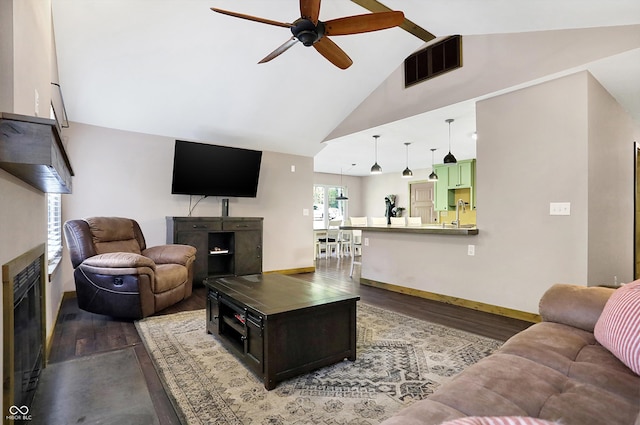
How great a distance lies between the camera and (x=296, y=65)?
3.94m

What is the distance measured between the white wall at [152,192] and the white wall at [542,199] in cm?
281

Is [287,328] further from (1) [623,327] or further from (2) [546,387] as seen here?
(1) [623,327]

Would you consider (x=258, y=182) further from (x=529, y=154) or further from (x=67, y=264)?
(x=529, y=154)

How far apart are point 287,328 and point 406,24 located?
3390 millimetres

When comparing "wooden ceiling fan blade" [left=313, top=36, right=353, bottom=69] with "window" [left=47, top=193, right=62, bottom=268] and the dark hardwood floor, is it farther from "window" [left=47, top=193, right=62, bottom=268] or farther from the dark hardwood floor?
"window" [left=47, top=193, right=62, bottom=268]

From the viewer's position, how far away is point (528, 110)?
10.8 feet

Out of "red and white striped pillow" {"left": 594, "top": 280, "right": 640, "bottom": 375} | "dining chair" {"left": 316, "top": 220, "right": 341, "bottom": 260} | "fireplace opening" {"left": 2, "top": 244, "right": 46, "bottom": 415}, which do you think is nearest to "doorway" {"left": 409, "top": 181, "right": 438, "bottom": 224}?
"dining chair" {"left": 316, "top": 220, "right": 341, "bottom": 260}

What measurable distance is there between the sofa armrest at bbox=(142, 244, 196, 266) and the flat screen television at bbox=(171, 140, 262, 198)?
1.00 meters

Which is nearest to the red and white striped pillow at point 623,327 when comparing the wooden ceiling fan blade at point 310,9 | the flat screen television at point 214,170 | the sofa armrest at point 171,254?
the wooden ceiling fan blade at point 310,9

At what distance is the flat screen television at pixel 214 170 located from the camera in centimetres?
461

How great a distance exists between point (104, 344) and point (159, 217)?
237 centimetres

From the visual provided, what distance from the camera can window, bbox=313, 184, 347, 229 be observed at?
32.0 ft

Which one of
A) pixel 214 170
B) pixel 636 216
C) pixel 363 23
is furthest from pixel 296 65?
pixel 636 216

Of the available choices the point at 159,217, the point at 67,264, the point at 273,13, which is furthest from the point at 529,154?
the point at 67,264
